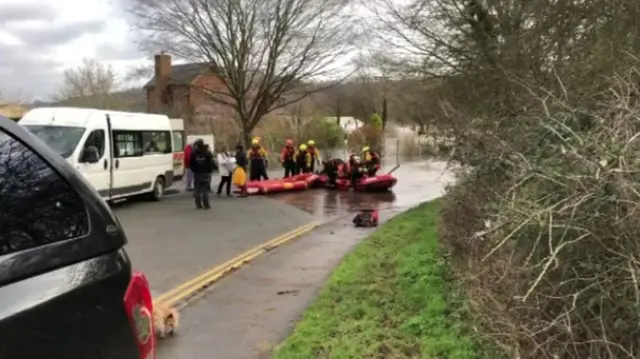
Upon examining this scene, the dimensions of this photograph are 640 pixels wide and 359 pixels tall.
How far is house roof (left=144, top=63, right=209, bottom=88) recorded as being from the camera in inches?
1299

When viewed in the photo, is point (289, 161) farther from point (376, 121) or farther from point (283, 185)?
point (376, 121)

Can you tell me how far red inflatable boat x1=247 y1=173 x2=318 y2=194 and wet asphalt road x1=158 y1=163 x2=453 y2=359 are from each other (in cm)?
646

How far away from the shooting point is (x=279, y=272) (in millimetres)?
8898

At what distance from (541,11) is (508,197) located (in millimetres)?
4426

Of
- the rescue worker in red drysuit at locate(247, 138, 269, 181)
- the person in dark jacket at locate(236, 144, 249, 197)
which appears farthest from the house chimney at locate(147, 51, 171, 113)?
the person in dark jacket at locate(236, 144, 249, 197)

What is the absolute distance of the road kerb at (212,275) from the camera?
730cm

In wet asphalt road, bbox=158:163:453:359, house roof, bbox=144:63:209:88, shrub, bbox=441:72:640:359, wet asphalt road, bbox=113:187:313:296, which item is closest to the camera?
shrub, bbox=441:72:640:359

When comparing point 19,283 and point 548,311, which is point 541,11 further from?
point 19,283

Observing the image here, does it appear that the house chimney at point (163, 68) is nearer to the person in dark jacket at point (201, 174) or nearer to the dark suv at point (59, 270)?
the person in dark jacket at point (201, 174)

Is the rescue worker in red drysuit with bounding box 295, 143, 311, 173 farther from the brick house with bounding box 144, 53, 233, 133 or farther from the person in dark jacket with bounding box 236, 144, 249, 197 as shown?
the brick house with bounding box 144, 53, 233, 133

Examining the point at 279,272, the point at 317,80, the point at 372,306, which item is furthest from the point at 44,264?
the point at 317,80

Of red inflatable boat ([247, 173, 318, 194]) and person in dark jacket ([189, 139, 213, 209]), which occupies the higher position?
person in dark jacket ([189, 139, 213, 209])

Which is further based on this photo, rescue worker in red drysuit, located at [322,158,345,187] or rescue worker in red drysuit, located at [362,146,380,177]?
rescue worker in red drysuit, located at [322,158,345,187]

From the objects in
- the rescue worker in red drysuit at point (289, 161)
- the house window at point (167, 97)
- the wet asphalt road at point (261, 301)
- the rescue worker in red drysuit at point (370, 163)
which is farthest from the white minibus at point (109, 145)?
the house window at point (167, 97)
